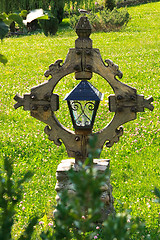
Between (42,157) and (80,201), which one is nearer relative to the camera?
(80,201)

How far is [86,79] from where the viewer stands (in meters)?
4.77

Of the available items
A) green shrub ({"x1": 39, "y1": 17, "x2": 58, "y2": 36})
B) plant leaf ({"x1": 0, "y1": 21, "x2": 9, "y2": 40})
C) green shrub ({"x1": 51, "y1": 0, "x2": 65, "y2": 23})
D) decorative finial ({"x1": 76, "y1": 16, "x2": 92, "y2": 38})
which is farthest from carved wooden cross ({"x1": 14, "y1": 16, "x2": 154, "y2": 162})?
green shrub ({"x1": 51, "y1": 0, "x2": 65, "y2": 23})

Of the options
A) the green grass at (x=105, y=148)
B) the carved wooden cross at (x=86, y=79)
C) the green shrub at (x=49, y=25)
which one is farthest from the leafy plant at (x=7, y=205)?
the green shrub at (x=49, y=25)

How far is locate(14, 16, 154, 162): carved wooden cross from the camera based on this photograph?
4652mm

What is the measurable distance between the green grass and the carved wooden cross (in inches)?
29.3

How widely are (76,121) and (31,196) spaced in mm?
1420

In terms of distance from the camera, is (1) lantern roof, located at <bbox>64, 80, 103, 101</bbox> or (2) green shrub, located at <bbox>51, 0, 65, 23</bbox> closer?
(1) lantern roof, located at <bbox>64, 80, 103, 101</bbox>

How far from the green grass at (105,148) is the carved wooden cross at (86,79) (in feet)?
2.44

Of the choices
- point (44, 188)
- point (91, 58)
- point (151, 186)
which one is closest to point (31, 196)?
point (44, 188)

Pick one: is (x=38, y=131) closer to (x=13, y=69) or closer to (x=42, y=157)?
(x=42, y=157)

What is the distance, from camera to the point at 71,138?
493 centimetres

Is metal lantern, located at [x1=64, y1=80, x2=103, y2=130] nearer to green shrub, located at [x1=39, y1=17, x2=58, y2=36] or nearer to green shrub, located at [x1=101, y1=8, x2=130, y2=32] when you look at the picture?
green shrub, located at [x1=39, y1=17, x2=58, y2=36]

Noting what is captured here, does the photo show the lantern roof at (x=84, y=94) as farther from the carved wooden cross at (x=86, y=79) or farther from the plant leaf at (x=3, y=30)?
the plant leaf at (x=3, y=30)

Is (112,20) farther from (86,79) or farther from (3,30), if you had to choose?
(3,30)
